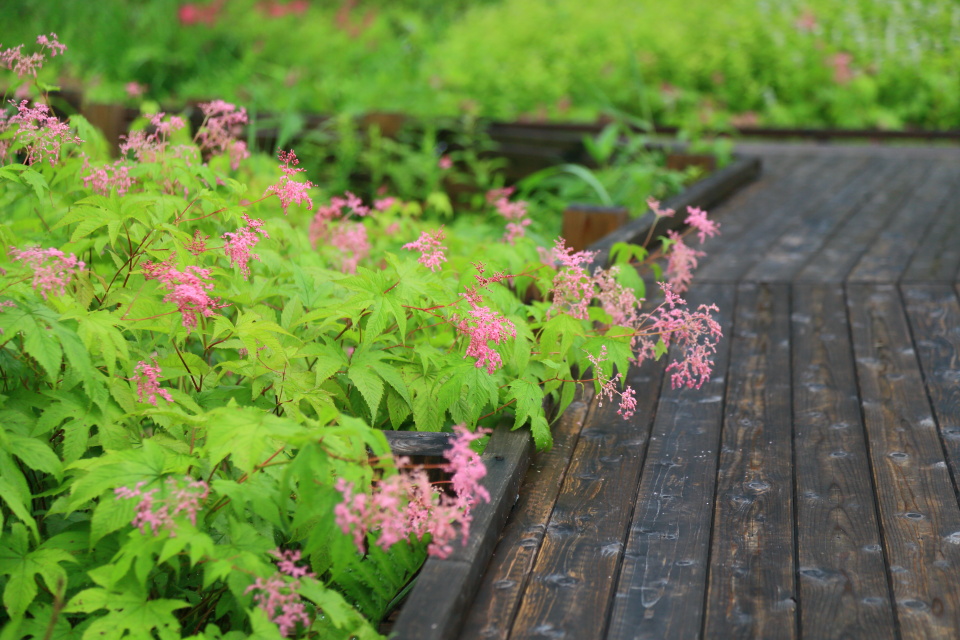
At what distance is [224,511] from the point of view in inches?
84.4

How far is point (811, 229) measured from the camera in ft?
17.0

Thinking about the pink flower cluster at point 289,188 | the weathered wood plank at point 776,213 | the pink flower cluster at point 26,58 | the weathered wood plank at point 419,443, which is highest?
the pink flower cluster at point 26,58

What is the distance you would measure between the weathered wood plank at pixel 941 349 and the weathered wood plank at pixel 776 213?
82 cm

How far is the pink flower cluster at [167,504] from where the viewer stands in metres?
1.85

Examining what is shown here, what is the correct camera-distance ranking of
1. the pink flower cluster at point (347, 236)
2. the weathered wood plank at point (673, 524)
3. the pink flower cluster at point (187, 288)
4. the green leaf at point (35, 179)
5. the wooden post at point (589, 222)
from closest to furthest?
the weathered wood plank at point (673, 524) → the pink flower cluster at point (187, 288) → the green leaf at point (35, 179) → the pink flower cluster at point (347, 236) → the wooden post at point (589, 222)

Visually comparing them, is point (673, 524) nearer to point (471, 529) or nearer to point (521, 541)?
point (521, 541)

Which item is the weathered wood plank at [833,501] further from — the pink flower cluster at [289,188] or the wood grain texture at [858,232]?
the pink flower cluster at [289,188]

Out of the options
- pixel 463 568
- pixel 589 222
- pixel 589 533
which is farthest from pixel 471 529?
pixel 589 222

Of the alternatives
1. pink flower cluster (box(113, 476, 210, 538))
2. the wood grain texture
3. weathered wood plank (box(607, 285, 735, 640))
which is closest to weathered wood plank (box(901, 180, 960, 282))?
the wood grain texture

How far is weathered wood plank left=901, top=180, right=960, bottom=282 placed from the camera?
13.8ft

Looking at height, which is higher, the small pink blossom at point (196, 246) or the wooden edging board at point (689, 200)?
the small pink blossom at point (196, 246)

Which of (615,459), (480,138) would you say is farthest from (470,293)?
(480,138)

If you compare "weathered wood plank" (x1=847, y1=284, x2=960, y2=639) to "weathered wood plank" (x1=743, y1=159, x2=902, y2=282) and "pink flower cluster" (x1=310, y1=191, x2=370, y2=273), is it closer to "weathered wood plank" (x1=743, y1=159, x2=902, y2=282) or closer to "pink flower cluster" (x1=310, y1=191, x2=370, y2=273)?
"weathered wood plank" (x1=743, y1=159, x2=902, y2=282)

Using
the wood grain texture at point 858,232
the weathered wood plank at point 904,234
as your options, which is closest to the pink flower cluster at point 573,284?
the wood grain texture at point 858,232
